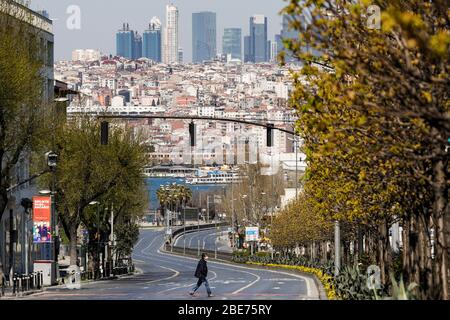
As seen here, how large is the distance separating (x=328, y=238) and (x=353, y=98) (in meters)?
83.9

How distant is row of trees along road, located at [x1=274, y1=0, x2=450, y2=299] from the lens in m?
18.7

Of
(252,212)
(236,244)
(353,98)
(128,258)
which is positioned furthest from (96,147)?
(236,244)

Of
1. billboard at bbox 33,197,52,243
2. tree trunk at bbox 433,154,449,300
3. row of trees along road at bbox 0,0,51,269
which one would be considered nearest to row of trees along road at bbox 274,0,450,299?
tree trunk at bbox 433,154,449,300

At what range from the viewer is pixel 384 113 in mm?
19453

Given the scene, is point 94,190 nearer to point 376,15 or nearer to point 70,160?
point 70,160

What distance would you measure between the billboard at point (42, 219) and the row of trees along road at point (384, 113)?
21.7 metres

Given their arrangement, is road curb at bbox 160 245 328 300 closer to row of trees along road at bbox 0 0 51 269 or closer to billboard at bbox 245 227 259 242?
billboard at bbox 245 227 259 242

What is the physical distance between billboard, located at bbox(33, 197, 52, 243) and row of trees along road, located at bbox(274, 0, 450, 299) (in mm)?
21687

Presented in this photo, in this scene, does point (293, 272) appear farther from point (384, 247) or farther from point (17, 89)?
point (384, 247)

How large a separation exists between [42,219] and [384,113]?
47.8m

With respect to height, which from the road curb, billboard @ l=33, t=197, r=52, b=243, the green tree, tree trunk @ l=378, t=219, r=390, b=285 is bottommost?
the road curb

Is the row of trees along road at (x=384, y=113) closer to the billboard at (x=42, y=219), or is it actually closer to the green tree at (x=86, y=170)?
the billboard at (x=42, y=219)

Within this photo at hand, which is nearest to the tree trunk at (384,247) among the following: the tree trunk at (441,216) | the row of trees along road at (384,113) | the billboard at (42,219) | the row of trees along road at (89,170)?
the row of trees along road at (384,113)

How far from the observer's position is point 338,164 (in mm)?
34688
